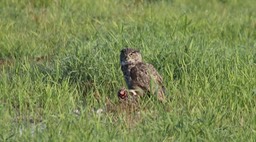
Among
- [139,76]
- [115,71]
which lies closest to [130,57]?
[139,76]

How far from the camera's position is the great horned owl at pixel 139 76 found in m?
6.07

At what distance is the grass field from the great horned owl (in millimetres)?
115

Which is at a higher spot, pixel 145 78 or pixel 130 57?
pixel 130 57

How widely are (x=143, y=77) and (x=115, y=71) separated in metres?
0.58

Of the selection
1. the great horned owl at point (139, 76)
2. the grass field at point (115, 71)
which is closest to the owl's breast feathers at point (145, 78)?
the great horned owl at point (139, 76)

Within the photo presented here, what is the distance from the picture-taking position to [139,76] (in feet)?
20.2

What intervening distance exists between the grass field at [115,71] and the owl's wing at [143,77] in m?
0.16

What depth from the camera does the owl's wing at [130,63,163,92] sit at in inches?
241

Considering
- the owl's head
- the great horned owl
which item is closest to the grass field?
the great horned owl

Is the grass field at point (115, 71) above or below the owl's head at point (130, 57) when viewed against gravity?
below

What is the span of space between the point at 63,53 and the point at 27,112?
1723 millimetres

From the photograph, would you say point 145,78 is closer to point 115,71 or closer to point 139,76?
point 139,76

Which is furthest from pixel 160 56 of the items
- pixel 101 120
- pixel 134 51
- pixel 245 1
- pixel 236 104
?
pixel 245 1

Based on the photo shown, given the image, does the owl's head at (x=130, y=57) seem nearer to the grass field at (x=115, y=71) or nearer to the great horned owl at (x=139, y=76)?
the great horned owl at (x=139, y=76)
